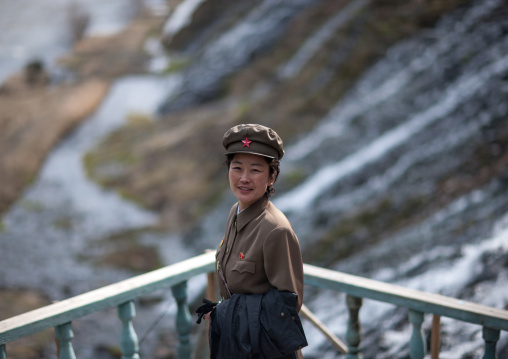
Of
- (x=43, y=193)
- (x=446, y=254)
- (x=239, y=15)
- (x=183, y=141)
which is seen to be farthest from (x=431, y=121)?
(x=239, y=15)

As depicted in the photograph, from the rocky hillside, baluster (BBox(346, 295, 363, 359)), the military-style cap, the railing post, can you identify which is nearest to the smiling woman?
the military-style cap

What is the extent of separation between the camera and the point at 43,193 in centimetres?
1479

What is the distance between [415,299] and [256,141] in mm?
1191

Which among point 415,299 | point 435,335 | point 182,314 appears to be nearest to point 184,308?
point 182,314

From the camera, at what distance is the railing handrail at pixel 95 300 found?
90.2 inches

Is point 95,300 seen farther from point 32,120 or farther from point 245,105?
point 32,120

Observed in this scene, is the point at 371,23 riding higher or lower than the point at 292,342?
higher

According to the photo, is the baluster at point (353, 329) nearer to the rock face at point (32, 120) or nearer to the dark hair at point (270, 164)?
Answer: the dark hair at point (270, 164)

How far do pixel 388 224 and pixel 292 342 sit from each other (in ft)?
21.6

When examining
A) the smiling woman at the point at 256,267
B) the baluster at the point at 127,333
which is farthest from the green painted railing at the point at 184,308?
the smiling woman at the point at 256,267

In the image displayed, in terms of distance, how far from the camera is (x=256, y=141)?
2.20m

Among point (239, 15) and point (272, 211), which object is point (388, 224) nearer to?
point (272, 211)

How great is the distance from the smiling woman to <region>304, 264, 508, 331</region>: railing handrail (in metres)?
0.72

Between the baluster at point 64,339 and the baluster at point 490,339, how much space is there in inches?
76.3
